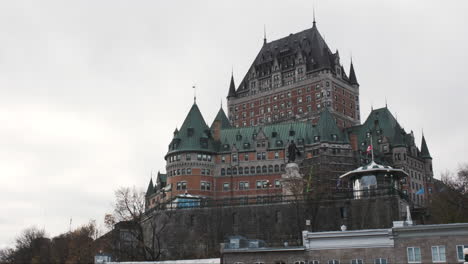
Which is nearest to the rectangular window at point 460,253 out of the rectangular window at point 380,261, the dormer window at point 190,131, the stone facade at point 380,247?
the stone facade at point 380,247

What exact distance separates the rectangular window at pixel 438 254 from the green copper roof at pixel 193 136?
272 feet

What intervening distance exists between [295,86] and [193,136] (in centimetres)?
5145

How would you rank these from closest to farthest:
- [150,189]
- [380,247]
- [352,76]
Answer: [380,247] < [150,189] < [352,76]

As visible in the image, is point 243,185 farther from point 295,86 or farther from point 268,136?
point 295,86

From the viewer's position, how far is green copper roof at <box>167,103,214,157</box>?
417 feet

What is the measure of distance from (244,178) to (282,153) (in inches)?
369

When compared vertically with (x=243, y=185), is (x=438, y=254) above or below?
below

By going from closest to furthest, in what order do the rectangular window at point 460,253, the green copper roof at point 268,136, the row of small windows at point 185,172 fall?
the rectangular window at point 460,253 < the row of small windows at point 185,172 < the green copper roof at point 268,136

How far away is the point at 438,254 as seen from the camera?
46.6 meters

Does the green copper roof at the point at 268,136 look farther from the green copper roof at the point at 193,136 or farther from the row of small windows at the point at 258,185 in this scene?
the row of small windows at the point at 258,185

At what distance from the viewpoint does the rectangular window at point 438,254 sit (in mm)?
46406

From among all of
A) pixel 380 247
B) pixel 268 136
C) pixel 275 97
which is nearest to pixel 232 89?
pixel 275 97

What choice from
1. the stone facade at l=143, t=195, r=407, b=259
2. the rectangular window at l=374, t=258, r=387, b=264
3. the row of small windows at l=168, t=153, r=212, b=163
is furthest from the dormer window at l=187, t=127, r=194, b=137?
the rectangular window at l=374, t=258, r=387, b=264

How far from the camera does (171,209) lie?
89.3m
